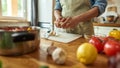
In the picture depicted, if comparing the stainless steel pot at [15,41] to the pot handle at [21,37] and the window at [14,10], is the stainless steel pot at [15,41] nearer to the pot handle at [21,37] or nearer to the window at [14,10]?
the pot handle at [21,37]

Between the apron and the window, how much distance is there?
1.24 m

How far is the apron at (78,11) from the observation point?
3.79ft

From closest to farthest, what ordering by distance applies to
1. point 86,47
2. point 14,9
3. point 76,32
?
point 86,47 → point 76,32 → point 14,9

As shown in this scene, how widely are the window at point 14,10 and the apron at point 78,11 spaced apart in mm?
1237

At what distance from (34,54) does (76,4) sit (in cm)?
70

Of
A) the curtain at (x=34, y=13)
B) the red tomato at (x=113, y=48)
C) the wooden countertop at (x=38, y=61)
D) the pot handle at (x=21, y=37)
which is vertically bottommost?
the wooden countertop at (x=38, y=61)

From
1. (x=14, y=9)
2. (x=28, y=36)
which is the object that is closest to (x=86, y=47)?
(x=28, y=36)

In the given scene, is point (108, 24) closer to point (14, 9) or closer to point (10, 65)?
point (14, 9)

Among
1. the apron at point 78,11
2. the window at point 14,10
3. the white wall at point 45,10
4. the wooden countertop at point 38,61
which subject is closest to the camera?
the wooden countertop at point 38,61

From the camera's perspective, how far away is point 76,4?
119cm

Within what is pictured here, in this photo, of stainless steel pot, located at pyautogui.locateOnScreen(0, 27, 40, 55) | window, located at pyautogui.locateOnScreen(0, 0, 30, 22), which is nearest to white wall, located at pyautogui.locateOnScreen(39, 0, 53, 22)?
window, located at pyautogui.locateOnScreen(0, 0, 30, 22)

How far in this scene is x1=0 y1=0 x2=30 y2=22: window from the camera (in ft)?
7.21

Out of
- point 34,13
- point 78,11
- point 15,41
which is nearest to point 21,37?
point 15,41

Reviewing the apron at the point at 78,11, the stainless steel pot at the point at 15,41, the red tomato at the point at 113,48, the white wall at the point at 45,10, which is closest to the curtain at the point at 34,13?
the white wall at the point at 45,10
